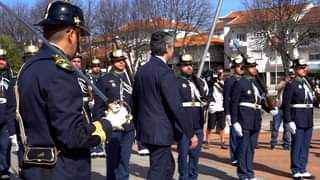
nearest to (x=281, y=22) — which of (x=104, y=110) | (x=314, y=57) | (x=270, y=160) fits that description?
(x=314, y=57)

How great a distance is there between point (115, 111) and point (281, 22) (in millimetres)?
55793

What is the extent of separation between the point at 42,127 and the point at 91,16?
151 ft

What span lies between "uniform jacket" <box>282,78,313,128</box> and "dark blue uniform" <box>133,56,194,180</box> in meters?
3.28

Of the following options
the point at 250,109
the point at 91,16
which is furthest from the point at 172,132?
the point at 91,16

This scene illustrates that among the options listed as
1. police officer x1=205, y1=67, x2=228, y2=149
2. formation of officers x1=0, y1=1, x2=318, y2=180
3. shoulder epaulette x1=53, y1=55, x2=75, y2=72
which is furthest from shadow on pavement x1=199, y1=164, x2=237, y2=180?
shoulder epaulette x1=53, y1=55, x2=75, y2=72

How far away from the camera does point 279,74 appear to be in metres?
78.0

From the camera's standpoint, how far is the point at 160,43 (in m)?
6.95

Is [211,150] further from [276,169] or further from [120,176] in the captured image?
[120,176]

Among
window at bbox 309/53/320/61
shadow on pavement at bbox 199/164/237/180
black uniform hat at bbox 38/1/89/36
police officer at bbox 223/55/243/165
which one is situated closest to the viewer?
black uniform hat at bbox 38/1/89/36

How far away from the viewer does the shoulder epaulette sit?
3900 mm

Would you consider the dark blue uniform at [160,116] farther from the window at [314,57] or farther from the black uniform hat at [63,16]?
the window at [314,57]

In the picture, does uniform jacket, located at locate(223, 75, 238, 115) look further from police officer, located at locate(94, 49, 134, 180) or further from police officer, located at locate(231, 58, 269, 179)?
police officer, located at locate(94, 49, 134, 180)

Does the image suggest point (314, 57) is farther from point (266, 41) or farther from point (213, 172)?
point (213, 172)

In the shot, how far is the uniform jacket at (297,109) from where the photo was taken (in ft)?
31.7
